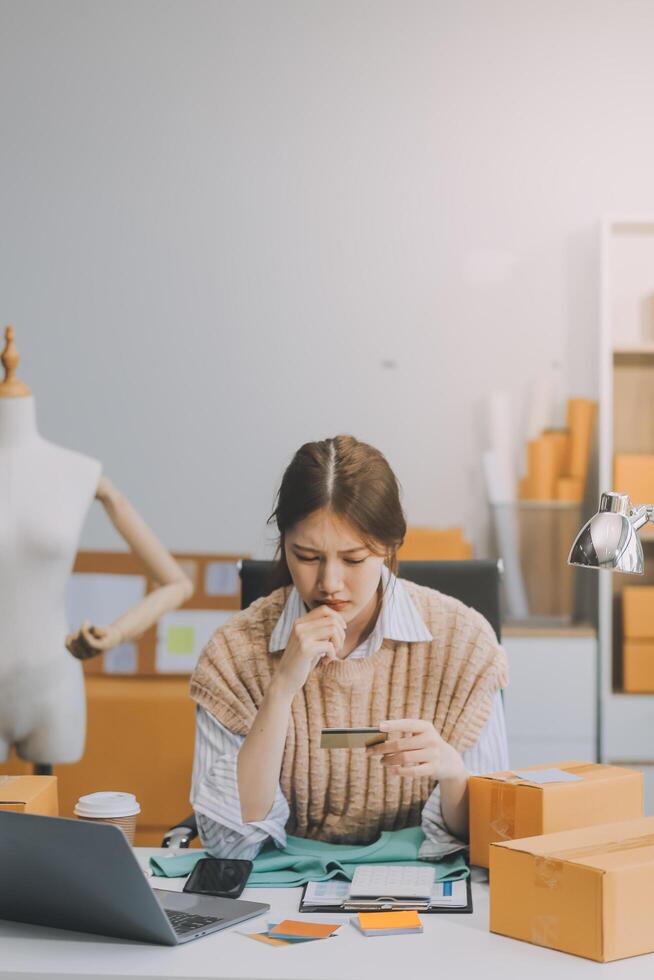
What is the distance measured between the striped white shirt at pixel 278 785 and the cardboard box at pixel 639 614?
1329mm

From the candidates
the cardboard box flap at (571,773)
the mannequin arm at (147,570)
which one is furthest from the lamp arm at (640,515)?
the mannequin arm at (147,570)

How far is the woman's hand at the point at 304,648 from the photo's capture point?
65.0 inches

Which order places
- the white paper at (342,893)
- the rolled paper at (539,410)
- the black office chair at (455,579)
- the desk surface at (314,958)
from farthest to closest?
the rolled paper at (539,410), the black office chair at (455,579), the white paper at (342,893), the desk surface at (314,958)

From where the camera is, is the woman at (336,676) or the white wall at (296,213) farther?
the white wall at (296,213)

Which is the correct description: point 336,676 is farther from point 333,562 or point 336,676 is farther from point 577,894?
point 577,894

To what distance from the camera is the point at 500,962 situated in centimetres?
116

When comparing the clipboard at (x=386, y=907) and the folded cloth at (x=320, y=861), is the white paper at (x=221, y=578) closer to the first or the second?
the folded cloth at (x=320, y=861)

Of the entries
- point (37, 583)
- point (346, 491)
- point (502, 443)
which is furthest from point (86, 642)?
point (502, 443)

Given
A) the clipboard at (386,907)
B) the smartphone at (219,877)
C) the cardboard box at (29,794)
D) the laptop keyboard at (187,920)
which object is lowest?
the smartphone at (219,877)

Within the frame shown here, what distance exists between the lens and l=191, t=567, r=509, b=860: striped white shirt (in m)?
1.61

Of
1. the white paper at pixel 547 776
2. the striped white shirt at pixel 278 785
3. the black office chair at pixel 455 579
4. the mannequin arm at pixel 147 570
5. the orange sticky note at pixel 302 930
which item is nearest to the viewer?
the orange sticky note at pixel 302 930

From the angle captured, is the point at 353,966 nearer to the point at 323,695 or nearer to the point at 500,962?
the point at 500,962

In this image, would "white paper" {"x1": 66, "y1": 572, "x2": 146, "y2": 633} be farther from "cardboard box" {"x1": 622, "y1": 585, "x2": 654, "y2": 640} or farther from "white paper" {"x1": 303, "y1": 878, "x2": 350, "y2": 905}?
"white paper" {"x1": 303, "y1": 878, "x2": 350, "y2": 905}

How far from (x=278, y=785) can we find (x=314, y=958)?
52cm
